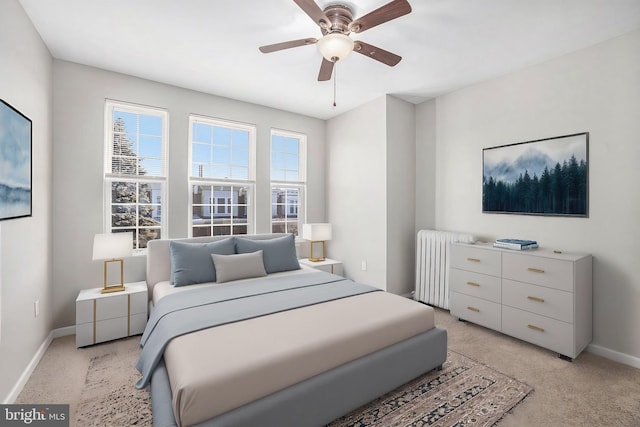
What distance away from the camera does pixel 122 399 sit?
1961 millimetres

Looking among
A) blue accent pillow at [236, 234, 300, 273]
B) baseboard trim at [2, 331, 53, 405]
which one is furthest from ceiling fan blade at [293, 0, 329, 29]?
baseboard trim at [2, 331, 53, 405]

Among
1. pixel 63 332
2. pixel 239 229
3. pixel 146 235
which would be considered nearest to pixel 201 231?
pixel 239 229

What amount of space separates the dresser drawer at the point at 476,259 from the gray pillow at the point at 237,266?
2154mm

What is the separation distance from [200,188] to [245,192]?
621 millimetres

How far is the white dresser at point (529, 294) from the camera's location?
2455 millimetres

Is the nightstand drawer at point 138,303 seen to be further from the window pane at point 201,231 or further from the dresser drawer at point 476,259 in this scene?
the dresser drawer at point 476,259

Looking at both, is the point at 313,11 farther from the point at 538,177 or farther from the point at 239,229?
the point at 239,229

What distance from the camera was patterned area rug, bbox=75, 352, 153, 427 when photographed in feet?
5.79

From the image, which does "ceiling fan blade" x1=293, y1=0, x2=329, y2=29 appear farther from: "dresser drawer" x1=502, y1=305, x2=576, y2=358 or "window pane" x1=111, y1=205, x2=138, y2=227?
"dresser drawer" x1=502, y1=305, x2=576, y2=358

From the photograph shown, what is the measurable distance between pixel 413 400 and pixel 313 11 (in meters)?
2.58

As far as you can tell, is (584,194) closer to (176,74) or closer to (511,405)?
(511,405)

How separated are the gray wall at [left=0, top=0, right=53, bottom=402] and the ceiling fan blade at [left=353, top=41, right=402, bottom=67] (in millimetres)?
2306

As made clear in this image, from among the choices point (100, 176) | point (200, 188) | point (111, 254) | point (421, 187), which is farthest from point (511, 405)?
point (100, 176)

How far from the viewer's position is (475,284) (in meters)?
3.10
